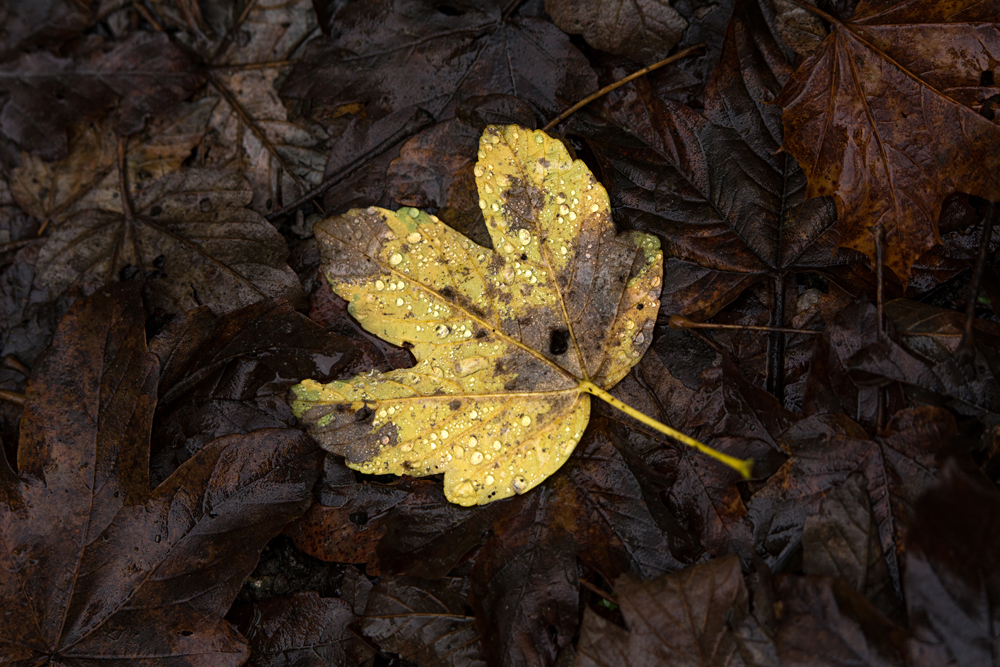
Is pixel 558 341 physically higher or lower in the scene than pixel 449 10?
lower

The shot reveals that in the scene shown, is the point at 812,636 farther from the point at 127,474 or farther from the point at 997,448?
the point at 127,474

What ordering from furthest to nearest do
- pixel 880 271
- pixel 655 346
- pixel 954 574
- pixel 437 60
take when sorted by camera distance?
1. pixel 437 60
2. pixel 655 346
3. pixel 880 271
4. pixel 954 574

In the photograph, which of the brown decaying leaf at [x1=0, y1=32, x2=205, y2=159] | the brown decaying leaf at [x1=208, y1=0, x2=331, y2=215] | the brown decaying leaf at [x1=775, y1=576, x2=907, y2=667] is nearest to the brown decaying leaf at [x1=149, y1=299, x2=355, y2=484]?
the brown decaying leaf at [x1=208, y1=0, x2=331, y2=215]

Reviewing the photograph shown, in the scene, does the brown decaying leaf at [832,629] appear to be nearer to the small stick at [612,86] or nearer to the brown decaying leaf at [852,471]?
the brown decaying leaf at [852,471]

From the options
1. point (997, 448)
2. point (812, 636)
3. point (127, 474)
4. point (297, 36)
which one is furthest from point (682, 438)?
point (297, 36)

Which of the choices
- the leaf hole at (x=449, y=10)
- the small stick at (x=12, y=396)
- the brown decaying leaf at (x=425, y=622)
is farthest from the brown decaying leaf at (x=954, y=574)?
the small stick at (x=12, y=396)

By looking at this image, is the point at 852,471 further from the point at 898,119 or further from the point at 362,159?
the point at 362,159

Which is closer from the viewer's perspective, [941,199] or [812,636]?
[812,636]

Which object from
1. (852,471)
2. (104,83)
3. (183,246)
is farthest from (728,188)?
(104,83)
